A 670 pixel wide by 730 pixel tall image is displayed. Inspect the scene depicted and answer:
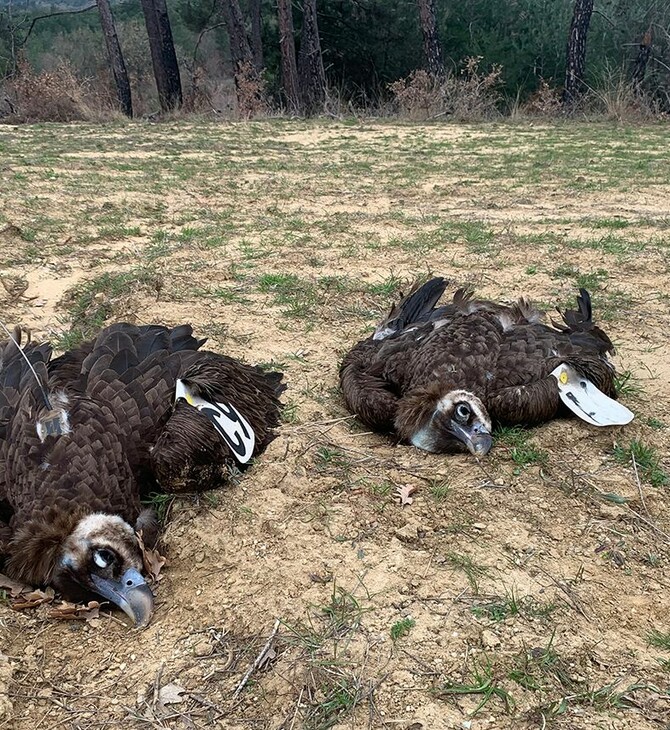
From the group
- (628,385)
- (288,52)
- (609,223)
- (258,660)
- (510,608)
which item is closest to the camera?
(258,660)

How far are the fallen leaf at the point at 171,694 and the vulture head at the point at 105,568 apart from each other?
34 centimetres

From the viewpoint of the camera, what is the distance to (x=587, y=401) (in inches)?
134

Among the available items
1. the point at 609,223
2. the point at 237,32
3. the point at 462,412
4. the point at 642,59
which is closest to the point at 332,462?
the point at 462,412

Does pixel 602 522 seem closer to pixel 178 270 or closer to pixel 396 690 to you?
pixel 396 690

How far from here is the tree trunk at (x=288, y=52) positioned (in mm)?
18422

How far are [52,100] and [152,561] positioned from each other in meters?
18.5

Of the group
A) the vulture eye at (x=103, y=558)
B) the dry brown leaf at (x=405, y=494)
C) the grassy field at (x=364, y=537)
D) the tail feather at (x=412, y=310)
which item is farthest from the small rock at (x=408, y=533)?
the tail feather at (x=412, y=310)

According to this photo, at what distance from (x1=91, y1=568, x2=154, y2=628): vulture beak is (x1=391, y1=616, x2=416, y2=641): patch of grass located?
856mm

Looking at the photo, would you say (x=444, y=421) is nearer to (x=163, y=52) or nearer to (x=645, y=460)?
(x=645, y=460)

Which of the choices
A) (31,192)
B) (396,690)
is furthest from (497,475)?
(31,192)

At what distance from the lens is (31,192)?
26.5 feet

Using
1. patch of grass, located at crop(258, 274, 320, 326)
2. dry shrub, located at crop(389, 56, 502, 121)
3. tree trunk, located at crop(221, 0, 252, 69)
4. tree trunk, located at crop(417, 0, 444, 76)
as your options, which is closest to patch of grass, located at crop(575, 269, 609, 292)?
patch of grass, located at crop(258, 274, 320, 326)

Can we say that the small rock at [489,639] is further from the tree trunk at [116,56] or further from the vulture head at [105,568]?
the tree trunk at [116,56]

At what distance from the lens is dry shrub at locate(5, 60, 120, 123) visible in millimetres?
17953
